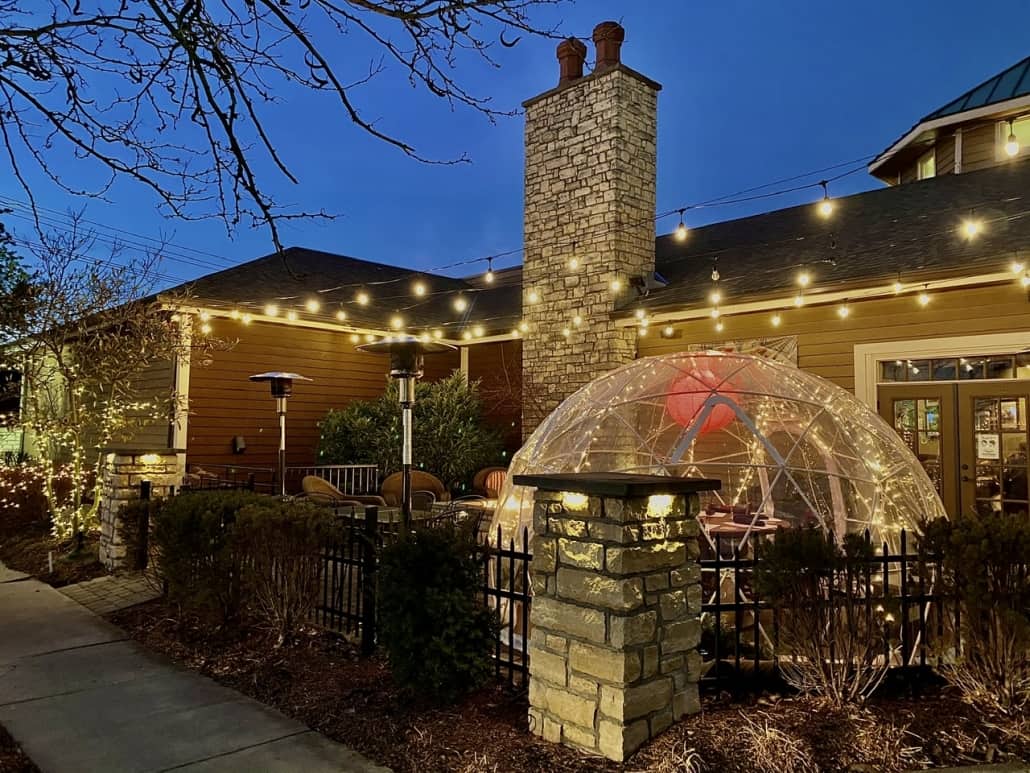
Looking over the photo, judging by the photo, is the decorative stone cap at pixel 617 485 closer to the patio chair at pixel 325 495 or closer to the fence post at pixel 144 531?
the fence post at pixel 144 531

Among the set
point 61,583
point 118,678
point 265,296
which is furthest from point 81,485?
point 118,678

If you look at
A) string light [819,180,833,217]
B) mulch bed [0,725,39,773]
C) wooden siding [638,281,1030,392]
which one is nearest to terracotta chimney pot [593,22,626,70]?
string light [819,180,833,217]

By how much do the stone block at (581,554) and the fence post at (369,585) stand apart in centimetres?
187

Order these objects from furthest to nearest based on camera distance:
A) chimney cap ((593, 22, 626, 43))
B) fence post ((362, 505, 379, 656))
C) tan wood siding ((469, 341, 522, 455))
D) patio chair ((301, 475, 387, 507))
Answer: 1. tan wood siding ((469, 341, 522, 455))
2. chimney cap ((593, 22, 626, 43))
3. patio chair ((301, 475, 387, 507))
4. fence post ((362, 505, 379, 656))

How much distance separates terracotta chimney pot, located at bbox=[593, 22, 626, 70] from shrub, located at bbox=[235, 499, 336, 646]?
8210 mm

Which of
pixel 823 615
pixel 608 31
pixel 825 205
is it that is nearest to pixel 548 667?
pixel 823 615

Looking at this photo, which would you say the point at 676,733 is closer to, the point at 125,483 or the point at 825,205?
the point at 125,483

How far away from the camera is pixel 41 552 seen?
863cm

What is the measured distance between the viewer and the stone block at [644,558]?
3088mm

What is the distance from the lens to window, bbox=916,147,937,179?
13.6 m

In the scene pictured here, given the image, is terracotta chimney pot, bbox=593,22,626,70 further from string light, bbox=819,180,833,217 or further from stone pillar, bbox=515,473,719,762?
stone pillar, bbox=515,473,719,762

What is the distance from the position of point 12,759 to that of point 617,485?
331 centimetres

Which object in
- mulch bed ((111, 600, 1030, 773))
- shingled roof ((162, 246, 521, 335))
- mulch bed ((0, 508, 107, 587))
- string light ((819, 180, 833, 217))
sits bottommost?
mulch bed ((0, 508, 107, 587))

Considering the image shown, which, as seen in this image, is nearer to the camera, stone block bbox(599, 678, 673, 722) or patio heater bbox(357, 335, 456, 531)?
stone block bbox(599, 678, 673, 722)
